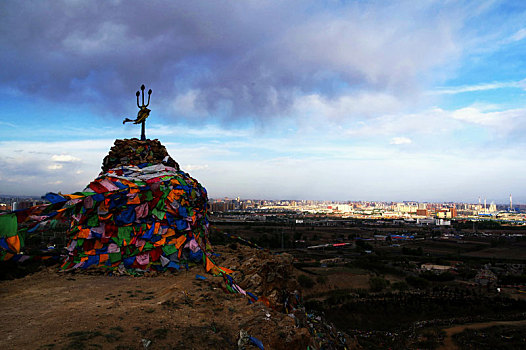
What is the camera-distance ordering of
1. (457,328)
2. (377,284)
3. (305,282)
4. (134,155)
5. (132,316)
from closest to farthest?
1. (132,316)
2. (134,155)
3. (457,328)
4. (305,282)
5. (377,284)

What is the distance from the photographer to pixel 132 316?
232 inches

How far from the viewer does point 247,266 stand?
9914 mm

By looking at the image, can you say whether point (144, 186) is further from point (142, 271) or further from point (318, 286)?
point (318, 286)

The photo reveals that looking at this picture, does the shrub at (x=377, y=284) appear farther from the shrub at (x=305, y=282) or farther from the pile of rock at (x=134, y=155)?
the pile of rock at (x=134, y=155)

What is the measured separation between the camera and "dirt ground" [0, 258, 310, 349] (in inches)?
196

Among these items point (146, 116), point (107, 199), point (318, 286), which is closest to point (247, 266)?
point (107, 199)

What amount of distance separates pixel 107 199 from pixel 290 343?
6.57 metres

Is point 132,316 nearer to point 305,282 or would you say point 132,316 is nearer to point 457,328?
point 457,328

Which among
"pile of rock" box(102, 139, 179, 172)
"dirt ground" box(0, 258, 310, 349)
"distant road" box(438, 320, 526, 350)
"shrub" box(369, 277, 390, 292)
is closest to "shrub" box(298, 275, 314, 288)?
"shrub" box(369, 277, 390, 292)

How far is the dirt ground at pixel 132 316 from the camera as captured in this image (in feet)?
16.4

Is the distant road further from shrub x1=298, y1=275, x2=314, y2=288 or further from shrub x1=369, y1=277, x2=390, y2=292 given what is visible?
shrub x1=298, y1=275, x2=314, y2=288

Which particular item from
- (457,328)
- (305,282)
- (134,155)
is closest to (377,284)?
(305,282)

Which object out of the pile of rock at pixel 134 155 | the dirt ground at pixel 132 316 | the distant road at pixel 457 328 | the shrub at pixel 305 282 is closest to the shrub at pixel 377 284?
the shrub at pixel 305 282

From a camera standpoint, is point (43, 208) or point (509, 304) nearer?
point (43, 208)
